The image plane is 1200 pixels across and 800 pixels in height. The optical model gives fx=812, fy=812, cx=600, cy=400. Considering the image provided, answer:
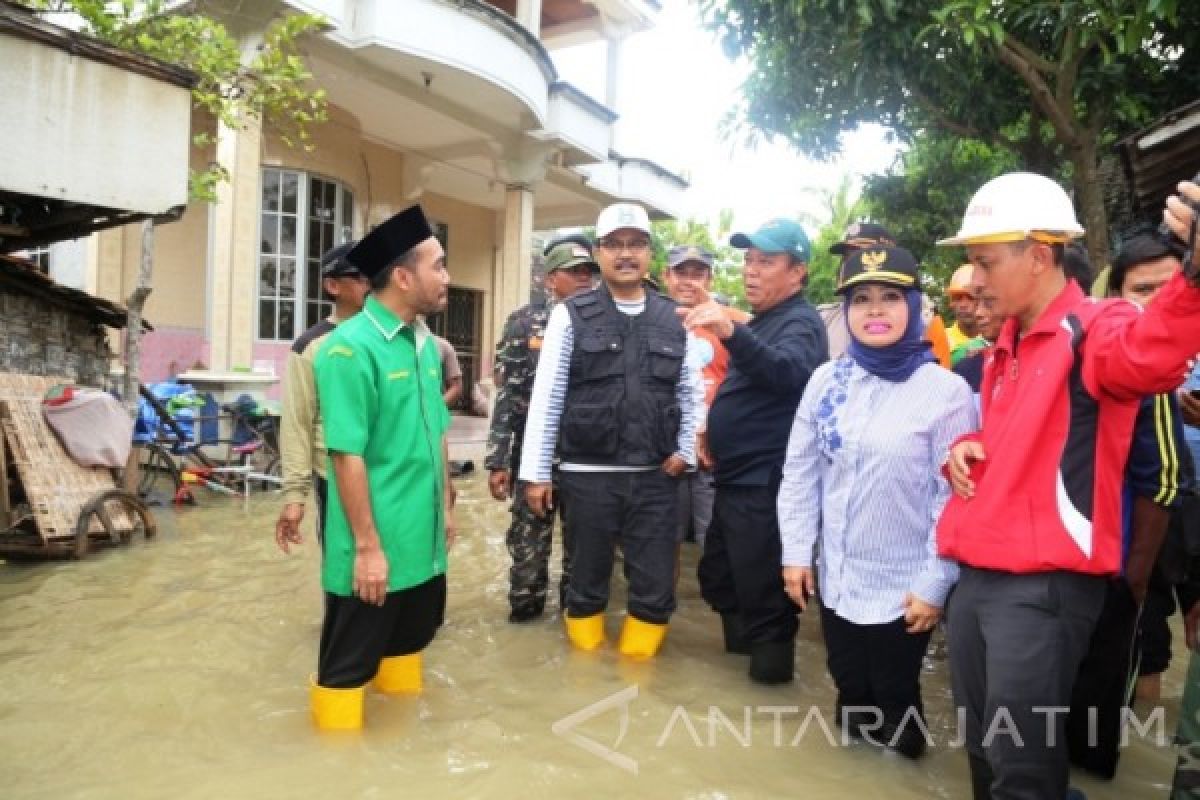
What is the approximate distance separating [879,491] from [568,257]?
2619 mm

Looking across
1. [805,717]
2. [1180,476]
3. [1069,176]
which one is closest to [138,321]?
[805,717]

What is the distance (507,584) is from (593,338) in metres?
2.15

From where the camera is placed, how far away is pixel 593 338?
368cm

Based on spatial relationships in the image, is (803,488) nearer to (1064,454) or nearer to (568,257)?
(1064,454)

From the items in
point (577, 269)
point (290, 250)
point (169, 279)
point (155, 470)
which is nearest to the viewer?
point (577, 269)

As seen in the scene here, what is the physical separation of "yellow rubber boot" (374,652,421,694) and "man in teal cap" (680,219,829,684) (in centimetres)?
143

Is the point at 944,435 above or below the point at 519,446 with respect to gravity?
above

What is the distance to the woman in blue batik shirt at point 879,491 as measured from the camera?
8.82ft

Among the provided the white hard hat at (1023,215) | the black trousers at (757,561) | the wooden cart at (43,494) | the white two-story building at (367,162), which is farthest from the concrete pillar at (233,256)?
the white hard hat at (1023,215)

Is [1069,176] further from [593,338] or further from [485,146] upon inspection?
[593,338]

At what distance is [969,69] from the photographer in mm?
7797

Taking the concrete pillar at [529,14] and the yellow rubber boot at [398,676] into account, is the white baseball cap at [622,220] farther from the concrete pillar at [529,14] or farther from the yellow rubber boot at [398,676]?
the concrete pillar at [529,14]

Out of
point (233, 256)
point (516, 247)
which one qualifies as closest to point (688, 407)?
point (233, 256)

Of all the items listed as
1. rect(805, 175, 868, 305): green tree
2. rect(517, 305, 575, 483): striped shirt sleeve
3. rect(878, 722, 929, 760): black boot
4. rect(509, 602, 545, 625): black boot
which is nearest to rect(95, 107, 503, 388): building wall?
rect(509, 602, 545, 625): black boot
